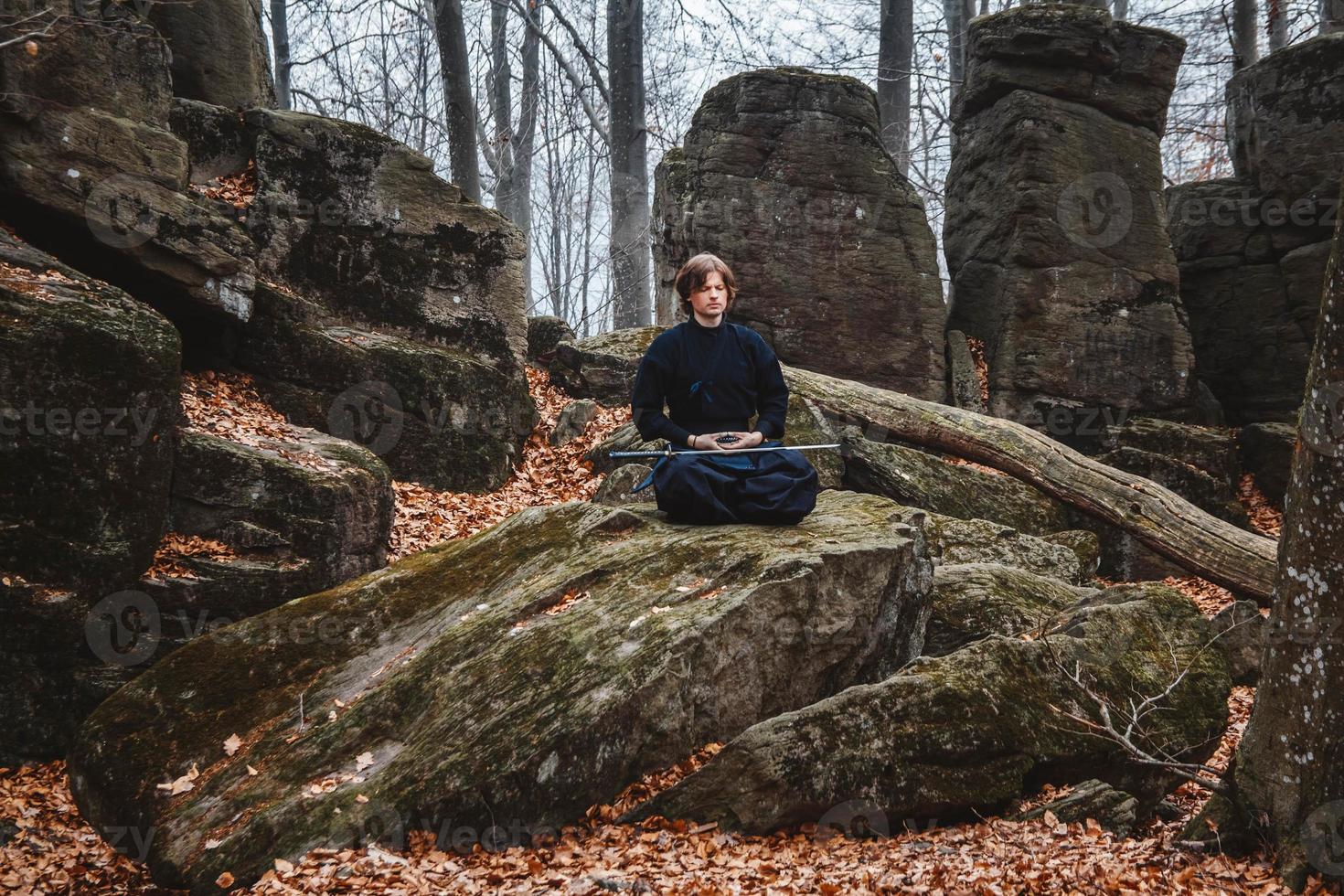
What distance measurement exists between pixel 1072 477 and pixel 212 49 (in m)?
10.6

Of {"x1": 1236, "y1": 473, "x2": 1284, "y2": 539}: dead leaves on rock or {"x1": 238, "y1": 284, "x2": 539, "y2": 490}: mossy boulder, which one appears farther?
{"x1": 1236, "y1": 473, "x2": 1284, "y2": 539}: dead leaves on rock

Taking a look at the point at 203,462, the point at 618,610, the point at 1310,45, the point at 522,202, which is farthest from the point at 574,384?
the point at 522,202

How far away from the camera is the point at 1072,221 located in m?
12.8

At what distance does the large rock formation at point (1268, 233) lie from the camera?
12695mm

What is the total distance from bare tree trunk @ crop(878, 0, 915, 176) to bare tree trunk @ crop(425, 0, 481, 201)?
848 centimetres

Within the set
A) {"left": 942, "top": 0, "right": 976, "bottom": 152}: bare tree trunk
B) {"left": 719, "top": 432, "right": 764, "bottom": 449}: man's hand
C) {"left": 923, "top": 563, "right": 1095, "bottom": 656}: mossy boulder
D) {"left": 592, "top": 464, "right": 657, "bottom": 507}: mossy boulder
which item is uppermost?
{"left": 942, "top": 0, "right": 976, "bottom": 152}: bare tree trunk

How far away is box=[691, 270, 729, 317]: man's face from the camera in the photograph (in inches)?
229

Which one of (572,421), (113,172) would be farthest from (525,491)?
(113,172)

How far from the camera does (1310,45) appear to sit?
1274 cm

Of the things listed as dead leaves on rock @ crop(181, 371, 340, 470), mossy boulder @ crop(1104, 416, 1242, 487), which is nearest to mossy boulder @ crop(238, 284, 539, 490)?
dead leaves on rock @ crop(181, 371, 340, 470)

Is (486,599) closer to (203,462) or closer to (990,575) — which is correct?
(203,462)

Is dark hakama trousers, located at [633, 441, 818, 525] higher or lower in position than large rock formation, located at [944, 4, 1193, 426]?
lower

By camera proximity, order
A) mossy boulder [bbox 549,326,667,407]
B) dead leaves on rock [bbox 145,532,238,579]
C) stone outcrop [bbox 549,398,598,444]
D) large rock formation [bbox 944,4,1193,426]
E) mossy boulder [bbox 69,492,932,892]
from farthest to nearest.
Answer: large rock formation [bbox 944,4,1193,426] < mossy boulder [bbox 549,326,667,407] < stone outcrop [bbox 549,398,598,444] < dead leaves on rock [bbox 145,532,238,579] < mossy boulder [bbox 69,492,932,892]

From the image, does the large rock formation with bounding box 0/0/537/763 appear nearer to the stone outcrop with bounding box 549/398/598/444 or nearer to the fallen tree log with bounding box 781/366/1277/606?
the stone outcrop with bounding box 549/398/598/444
